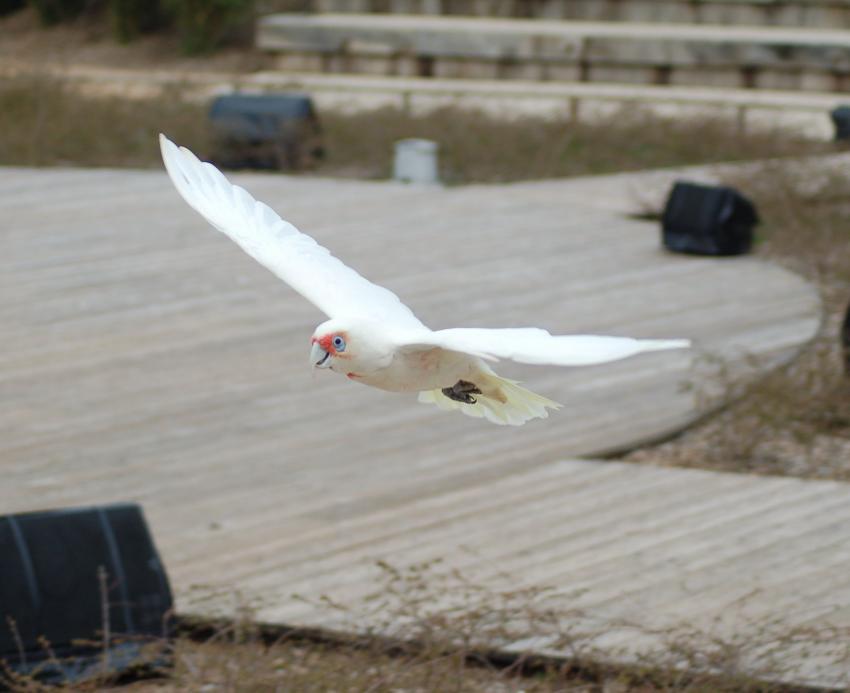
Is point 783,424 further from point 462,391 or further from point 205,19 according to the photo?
point 205,19

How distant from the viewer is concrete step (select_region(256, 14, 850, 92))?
40.8 feet

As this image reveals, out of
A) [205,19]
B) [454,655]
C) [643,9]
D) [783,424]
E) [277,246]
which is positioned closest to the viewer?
[277,246]

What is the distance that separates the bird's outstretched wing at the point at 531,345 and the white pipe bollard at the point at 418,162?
297 inches

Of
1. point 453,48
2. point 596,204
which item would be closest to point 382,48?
point 453,48

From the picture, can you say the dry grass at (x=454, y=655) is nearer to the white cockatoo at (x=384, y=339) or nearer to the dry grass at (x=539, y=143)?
the white cockatoo at (x=384, y=339)

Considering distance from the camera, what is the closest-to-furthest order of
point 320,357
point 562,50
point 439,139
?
point 320,357 < point 439,139 < point 562,50

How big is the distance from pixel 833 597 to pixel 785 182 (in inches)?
198

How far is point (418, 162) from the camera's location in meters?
9.41

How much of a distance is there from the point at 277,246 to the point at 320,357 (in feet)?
2.23

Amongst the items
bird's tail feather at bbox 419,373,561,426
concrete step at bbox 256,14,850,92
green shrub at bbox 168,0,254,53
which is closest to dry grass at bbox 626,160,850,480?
bird's tail feather at bbox 419,373,561,426

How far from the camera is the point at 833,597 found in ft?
12.5

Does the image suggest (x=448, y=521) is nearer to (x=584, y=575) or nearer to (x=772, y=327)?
(x=584, y=575)

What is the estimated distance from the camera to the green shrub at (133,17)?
15797mm

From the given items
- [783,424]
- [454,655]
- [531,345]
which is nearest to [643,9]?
[783,424]
